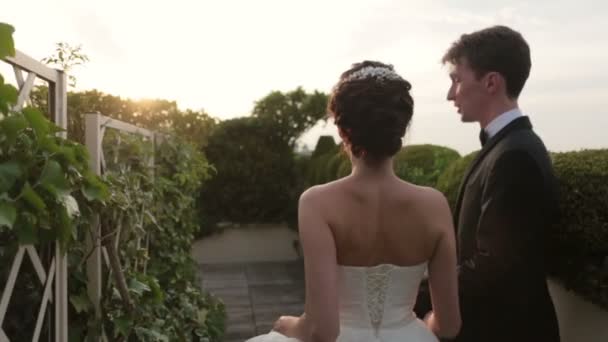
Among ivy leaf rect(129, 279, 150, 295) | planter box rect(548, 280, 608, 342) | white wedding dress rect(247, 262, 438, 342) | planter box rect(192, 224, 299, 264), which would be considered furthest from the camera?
planter box rect(192, 224, 299, 264)

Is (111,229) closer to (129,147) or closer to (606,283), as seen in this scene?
(129,147)

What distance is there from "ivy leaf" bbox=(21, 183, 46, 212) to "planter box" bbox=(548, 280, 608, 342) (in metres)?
2.23

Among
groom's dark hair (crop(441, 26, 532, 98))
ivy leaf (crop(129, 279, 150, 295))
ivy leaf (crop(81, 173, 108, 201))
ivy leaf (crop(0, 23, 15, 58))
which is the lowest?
ivy leaf (crop(129, 279, 150, 295))

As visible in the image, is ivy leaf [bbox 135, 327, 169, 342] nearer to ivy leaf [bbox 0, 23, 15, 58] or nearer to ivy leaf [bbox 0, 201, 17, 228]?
ivy leaf [bbox 0, 201, 17, 228]

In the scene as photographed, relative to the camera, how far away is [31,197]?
1576 millimetres

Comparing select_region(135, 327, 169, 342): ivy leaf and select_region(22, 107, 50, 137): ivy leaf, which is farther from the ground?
select_region(22, 107, 50, 137): ivy leaf

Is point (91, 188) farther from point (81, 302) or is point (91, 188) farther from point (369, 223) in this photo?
point (369, 223)

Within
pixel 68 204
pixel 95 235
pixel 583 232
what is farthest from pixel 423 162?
pixel 68 204

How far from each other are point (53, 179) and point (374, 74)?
97cm

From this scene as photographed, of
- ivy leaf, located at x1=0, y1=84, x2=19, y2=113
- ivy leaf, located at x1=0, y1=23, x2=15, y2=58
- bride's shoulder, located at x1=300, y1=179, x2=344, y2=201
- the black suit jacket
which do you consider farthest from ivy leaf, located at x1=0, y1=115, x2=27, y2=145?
the black suit jacket

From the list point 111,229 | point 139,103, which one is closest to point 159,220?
point 111,229

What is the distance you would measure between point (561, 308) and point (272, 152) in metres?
9.37

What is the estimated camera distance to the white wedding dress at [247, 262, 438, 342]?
6.24 ft

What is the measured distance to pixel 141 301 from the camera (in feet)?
10.4
